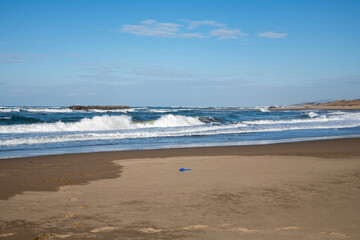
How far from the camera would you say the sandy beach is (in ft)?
13.4

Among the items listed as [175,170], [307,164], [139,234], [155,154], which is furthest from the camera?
[155,154]

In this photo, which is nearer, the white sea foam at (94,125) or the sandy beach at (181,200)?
the sandy beach at (181,200)

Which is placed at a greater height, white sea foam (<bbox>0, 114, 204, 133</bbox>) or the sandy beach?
white sea foam (<bbox>0, 114, 204, 133</bbox>)

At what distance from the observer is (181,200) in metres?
5.35

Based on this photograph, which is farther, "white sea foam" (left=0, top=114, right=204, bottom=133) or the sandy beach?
"white sea foam" (left=0, top=114, right=204, bottom=133)

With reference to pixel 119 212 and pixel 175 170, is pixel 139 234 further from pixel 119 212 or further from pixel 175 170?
pixel 175 170

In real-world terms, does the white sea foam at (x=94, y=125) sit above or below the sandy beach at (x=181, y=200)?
above

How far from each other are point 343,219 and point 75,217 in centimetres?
355

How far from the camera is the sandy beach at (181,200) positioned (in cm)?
407

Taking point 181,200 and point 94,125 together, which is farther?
point 94,125

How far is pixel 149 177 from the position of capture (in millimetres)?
7246

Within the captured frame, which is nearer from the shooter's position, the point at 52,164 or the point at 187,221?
the point at 187,221

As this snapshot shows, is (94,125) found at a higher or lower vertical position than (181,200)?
higher

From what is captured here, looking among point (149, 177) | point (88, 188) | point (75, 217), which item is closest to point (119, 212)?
point (75, 217)
